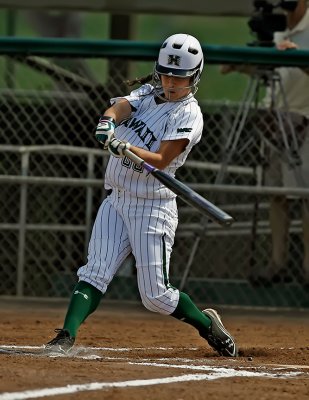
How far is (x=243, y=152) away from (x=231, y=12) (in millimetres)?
1942

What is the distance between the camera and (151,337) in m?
7.22

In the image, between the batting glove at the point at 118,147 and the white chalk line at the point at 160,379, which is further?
the batting glove at the point at 118,147

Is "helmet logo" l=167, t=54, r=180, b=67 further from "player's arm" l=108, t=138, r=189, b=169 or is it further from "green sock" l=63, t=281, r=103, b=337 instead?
"green sock" l=63, t=281, r=103, b=337

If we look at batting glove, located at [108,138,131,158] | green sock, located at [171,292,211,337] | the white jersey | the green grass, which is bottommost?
the green grass

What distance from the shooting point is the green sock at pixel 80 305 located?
571 centimetres

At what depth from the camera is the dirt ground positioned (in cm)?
446

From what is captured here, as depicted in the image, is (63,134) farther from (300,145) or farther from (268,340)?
(268,340)

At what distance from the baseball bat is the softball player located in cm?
22

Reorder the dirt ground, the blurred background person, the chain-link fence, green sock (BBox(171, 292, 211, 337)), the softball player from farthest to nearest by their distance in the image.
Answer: the chain-link fence
the blurred background person
green sock (BBox(171, 292, 211, 337))
the softball player
the dirt ground

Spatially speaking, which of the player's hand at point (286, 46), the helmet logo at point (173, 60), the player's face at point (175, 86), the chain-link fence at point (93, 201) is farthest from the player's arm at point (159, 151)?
the player's hand at point (286, 46)

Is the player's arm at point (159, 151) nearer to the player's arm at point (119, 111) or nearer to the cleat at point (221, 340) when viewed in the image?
the player's arm at point (119, 111)

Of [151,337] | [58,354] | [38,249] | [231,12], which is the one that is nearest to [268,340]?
[151,337]

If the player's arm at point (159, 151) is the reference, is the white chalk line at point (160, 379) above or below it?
below

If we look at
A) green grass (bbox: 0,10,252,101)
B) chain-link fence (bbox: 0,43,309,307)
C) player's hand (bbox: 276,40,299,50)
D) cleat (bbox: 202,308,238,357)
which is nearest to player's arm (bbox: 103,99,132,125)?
cleat (bbox: 202,308,238,357)
